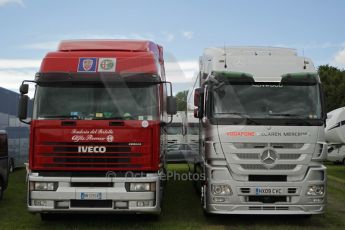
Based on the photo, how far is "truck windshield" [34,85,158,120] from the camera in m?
8.90

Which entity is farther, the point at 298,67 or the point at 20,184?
the point at 20,184

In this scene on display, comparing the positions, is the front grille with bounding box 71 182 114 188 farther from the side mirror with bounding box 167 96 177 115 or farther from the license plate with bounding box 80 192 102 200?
the side mirror with bounding box 167 96 177 115

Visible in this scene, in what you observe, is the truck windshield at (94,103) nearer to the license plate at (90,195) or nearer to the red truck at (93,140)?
the red truck at (93,140)

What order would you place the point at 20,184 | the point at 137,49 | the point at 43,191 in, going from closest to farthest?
1. the point at 43,191
2. the point at 137,49
3. the point at 20,184

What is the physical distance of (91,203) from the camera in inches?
344

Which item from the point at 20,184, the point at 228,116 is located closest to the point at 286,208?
the point at 228,116

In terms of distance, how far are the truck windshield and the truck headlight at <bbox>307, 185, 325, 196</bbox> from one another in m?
3.25

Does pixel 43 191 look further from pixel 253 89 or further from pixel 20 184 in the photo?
pixel 20 184

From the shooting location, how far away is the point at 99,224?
9.61 meters

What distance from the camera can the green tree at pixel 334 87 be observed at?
49219 millimetres

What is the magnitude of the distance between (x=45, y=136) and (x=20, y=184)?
8.55 meters

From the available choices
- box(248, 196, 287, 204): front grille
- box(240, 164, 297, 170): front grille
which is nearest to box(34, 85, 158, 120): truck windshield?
box(240, 164, 297, 170): front grille

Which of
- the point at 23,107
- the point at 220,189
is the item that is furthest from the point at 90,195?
the point at 220,189

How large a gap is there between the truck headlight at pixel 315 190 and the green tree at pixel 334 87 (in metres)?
39.8
